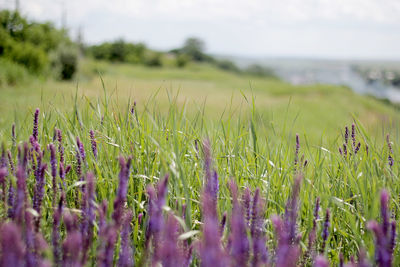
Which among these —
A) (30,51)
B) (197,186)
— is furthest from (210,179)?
(30,51)

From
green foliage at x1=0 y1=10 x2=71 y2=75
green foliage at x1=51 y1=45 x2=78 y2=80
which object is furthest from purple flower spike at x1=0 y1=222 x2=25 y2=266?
green foliage at x1=51 y1=45 x2=78 y2=80

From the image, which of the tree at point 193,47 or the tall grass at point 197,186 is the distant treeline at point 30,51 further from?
the tree at point 193,47

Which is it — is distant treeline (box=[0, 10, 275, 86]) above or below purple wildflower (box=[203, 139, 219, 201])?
above

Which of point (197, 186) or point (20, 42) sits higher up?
point (20, 42)

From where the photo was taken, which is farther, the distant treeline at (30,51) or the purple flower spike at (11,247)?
the distant treeline at (30,51)

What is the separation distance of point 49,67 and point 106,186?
70.1 ft

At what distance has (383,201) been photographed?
1.11 metres

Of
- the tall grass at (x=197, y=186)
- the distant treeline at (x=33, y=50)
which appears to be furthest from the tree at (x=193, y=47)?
the tall grass at (x=197, y=186)

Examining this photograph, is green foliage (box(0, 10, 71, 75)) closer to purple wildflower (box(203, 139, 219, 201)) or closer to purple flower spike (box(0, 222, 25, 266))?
purple wildflower (box(203, 139, 219, 201))

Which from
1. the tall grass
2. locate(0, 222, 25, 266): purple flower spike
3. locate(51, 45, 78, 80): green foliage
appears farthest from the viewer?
locate(51, 45, 78, 80): green foliage

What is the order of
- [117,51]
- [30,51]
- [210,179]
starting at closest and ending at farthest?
[210,179]
[30,51]
[117,51]

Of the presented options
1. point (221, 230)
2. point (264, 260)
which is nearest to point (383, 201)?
point (264, 260)

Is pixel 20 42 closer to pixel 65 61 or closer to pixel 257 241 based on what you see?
pixel 65 61

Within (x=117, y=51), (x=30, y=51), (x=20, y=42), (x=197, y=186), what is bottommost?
(x=197, y=186)
